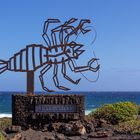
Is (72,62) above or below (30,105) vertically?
above

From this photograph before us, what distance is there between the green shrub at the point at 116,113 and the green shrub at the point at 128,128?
99cm

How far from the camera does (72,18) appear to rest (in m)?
17.5

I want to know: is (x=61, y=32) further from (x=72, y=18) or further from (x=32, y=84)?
(x=32, y=84)

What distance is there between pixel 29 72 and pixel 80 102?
1.76 meters

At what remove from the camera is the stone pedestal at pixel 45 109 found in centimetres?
1734

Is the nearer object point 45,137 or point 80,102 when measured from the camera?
point 45,137

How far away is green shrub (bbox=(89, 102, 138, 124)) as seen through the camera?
61.1 ft

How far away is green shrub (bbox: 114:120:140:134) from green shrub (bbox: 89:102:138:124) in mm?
992

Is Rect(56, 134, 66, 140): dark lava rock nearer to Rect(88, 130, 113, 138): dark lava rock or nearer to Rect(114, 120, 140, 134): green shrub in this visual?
Rect(88, 130, 113, 138): dark lava rock

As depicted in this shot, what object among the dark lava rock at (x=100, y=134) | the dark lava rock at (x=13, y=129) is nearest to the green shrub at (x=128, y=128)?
the dark lava rock at (x=100, y=134)

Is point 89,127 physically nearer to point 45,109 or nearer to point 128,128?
point 128,128

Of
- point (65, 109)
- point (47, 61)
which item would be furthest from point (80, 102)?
point (47, 61)

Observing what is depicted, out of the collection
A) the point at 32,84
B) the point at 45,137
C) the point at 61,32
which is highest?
the point at 61,32

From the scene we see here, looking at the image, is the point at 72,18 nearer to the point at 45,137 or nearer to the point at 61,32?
the point at 61,32
